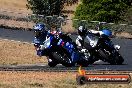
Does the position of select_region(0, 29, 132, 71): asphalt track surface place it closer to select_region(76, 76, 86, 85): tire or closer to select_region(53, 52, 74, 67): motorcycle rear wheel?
select_region(53, 52, 74, 67): motorcycle rear wheel

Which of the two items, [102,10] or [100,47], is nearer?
[100,47]

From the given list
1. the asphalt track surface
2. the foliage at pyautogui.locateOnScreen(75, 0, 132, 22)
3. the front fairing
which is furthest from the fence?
the front fairing

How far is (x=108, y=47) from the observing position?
23609 millimetres

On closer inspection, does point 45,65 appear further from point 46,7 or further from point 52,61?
point 46,7

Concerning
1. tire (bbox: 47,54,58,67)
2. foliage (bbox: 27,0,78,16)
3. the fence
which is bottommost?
the fence

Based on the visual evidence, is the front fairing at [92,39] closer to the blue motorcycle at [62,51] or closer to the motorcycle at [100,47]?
the motorcycle at [100,47]

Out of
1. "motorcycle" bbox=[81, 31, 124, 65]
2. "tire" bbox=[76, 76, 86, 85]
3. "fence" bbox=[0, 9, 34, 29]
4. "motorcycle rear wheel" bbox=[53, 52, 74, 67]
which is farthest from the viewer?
"fence" bbox=[0, 9, 34, 29]

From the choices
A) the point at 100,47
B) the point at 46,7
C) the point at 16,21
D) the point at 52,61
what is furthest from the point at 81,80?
the point at 46,7

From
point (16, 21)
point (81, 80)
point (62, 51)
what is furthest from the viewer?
point (16, 21)

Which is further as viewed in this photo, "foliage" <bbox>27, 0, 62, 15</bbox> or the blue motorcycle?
"foliage" <bbox>27, 0, 62, 15</bbox>

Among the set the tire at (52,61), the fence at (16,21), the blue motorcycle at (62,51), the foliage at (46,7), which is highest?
the blue motorcycle at (62,51)

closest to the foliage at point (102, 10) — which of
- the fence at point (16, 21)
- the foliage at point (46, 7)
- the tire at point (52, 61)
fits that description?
the foliage at point (46, 7)

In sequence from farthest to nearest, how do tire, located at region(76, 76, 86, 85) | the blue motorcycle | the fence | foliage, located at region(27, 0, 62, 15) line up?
foliage, located at region(27, 0, 62, 15)
the fence
the blue motorcycle
tire, located at region(76, 76, 86, 85)

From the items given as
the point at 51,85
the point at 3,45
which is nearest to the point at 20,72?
the point at 51,85
